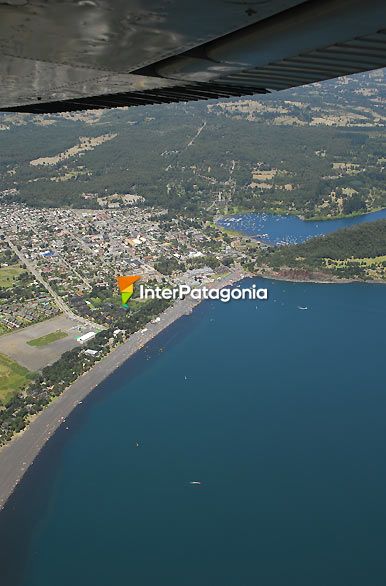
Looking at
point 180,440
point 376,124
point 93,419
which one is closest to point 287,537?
point 180,440

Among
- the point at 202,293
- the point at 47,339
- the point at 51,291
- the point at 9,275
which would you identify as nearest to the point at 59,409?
the point at 47,339

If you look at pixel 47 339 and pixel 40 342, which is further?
pixel 47 339

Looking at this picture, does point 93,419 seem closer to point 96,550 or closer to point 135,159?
point 96,550

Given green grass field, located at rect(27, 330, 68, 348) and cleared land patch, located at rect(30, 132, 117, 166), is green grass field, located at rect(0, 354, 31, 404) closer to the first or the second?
green grass field, located at rect(27, 330, 68, 348)

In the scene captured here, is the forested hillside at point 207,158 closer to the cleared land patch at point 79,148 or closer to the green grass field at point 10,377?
the cleared land patch at point 79,148

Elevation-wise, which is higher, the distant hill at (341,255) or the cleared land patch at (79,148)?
the cleared land patch at (79,148)

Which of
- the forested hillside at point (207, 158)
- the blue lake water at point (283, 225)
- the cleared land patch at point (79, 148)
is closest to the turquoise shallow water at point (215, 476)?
the blue lake water at point (283, 225)

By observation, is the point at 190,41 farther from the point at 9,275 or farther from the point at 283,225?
the point at 283,225

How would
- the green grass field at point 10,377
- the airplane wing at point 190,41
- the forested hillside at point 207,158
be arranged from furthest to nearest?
the forested hillside at point 207,158 < the green grass field at point 10,377 < the airplane wing at point 190,41
